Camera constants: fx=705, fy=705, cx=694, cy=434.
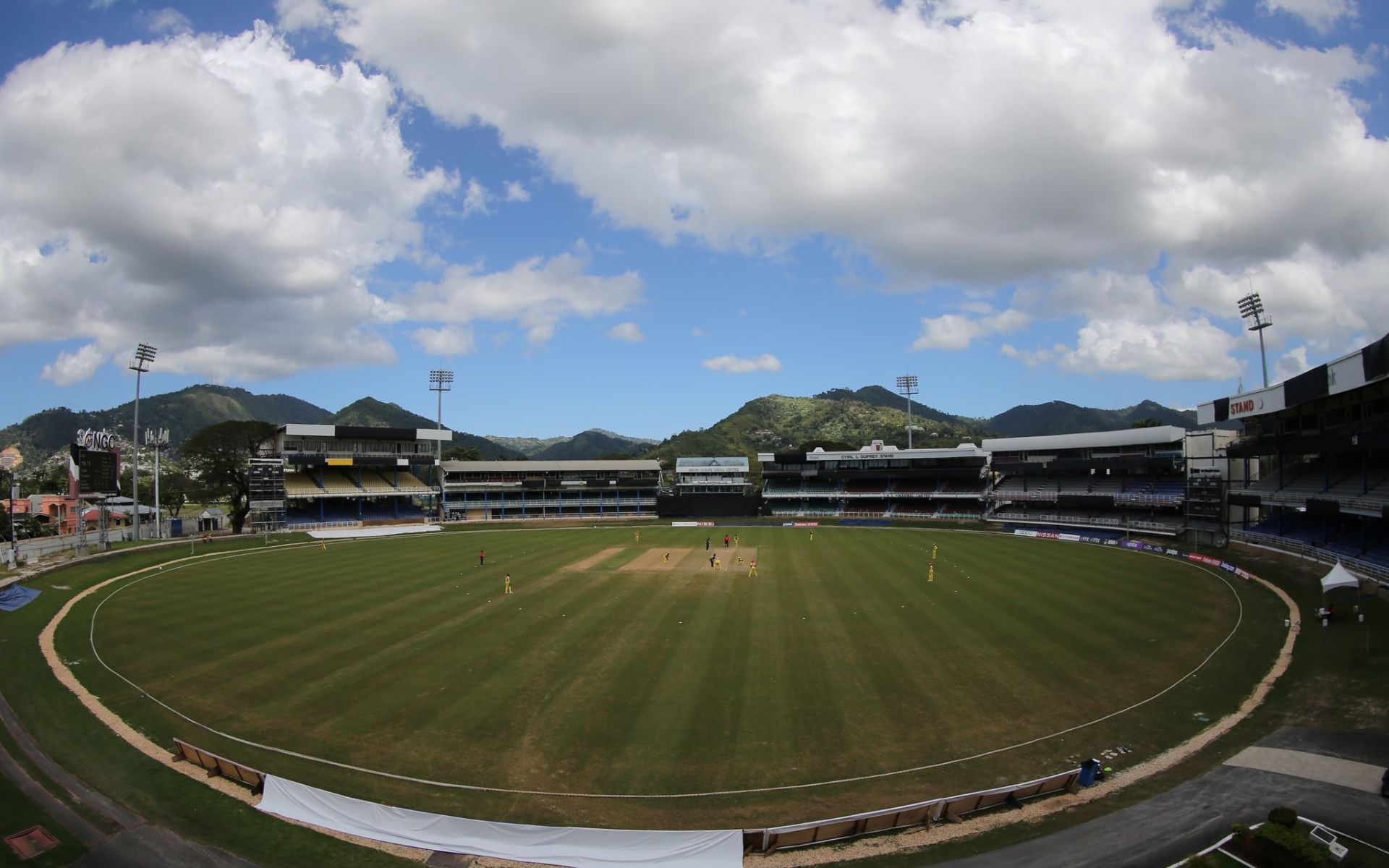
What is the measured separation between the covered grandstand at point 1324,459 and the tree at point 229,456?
294 ft

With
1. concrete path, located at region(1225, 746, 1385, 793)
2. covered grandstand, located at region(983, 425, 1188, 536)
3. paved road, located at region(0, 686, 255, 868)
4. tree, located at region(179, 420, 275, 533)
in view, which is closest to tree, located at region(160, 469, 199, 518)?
tree, located at region(179, 420, 275, 533)

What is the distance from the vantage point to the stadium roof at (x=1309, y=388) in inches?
1169

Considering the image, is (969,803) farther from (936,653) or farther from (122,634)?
(122,634)

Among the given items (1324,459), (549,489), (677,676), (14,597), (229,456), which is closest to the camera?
(677,676)

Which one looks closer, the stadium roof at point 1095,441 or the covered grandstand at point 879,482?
the stadium roof at point 1095,441

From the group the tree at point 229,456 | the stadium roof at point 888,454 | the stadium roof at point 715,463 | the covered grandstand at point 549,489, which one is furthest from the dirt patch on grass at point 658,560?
the tree at point 229,456

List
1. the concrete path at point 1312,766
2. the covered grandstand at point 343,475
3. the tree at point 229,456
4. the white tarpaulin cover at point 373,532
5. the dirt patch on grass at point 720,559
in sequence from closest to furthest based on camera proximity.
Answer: the concrete path at point 1312,766 → the dirt patch on grass at point 720,559 → the white tarpaulin cover at point 373,532 → the covered grandstand at point 343,475 → the tree at point 229,456

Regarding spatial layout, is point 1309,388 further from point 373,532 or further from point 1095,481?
point 373,532

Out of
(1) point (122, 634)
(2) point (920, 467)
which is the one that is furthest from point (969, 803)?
(2) point (920, 467)

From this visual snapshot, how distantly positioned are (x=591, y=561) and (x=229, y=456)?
177 ft

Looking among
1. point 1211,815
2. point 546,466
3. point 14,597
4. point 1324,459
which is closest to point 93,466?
point 14,597

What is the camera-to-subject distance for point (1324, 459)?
145 feet

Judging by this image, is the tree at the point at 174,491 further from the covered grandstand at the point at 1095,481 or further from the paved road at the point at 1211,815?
the paved road at the point at 1211,815

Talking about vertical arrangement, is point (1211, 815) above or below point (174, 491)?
below
